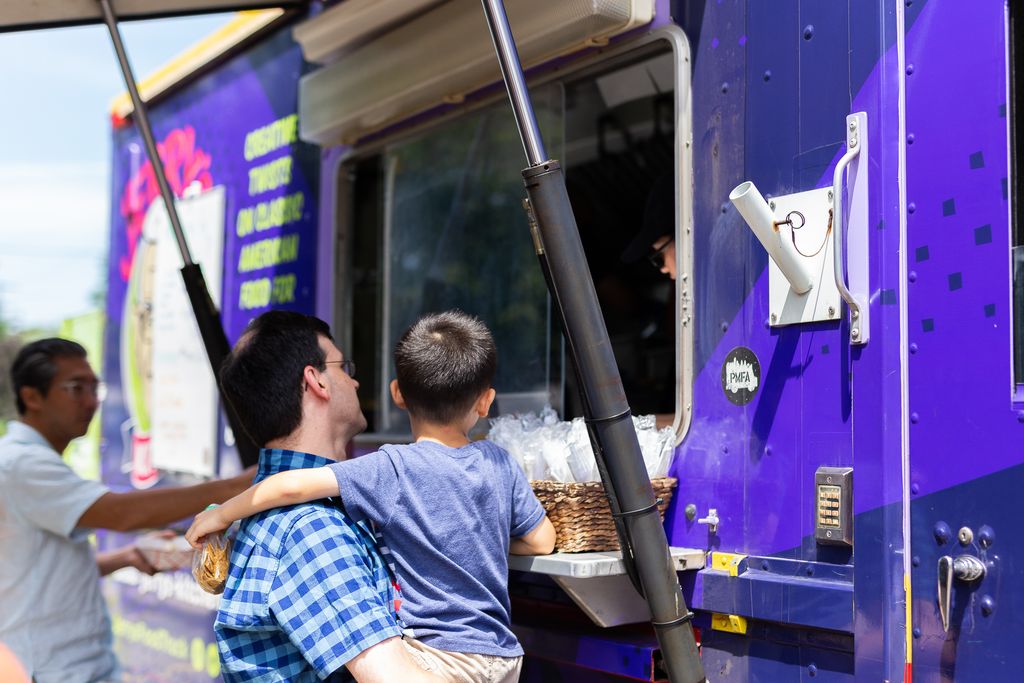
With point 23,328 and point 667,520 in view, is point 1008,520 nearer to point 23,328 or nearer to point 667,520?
point 667,520

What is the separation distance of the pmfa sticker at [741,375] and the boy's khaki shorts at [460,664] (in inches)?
27.9

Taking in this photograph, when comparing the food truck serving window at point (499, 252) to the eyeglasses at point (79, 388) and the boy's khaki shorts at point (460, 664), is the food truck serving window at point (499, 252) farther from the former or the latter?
the eyeglasses at point (79, 388)

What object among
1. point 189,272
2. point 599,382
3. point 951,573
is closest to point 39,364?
point 189,272

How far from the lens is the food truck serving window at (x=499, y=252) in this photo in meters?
2.93

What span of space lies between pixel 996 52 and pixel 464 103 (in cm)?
157

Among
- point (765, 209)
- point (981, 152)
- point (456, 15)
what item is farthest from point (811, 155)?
point (456, 15)

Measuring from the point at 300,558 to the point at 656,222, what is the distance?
140 cm

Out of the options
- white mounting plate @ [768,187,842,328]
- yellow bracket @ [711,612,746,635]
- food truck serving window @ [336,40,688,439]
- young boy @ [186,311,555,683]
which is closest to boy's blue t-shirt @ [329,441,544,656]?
young boy @ [186,311,555,683]

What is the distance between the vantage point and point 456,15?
112 inches

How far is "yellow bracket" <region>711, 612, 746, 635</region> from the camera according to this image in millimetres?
2180

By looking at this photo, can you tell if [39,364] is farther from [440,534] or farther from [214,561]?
[440,534]

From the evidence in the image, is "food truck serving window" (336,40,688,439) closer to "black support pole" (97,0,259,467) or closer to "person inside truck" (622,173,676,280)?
"person inside truck" (622,173,676,280)

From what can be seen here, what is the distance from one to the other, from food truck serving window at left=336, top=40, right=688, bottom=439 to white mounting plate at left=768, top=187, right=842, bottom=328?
29 centimetres

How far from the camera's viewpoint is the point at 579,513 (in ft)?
7.33
